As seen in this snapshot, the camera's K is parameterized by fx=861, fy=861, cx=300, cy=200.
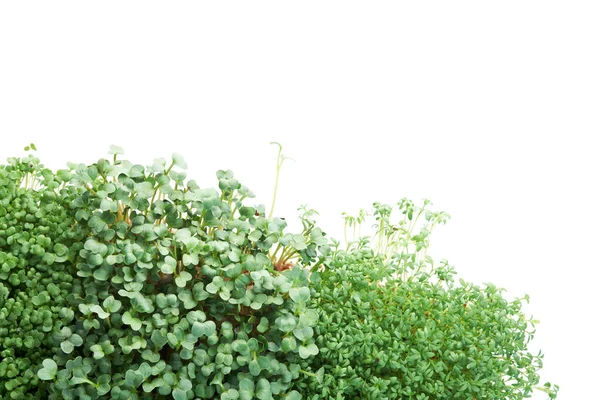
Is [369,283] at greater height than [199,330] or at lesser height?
greater


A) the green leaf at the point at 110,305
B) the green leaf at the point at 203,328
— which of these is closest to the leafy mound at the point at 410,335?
the green leaf at the point at 203,328

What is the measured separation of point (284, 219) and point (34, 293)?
28.5 inches

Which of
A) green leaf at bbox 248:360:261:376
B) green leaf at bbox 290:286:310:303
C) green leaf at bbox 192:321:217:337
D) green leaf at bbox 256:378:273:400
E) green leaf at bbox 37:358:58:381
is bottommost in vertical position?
green leaf at bbox 37:358:58:381

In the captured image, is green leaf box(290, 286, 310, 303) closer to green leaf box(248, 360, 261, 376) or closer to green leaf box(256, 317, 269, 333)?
green leaf box(256, 317, 269, 333)

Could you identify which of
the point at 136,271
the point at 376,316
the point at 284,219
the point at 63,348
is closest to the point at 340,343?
the point at 376,316

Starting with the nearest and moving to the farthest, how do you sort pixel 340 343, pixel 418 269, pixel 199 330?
pixel 199 330 → pixel 340 343 → pixel 418 269

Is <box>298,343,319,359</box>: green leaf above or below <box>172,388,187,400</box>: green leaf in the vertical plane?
above

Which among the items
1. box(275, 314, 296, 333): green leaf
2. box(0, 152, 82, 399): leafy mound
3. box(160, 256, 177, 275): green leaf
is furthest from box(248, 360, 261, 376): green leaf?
box(0, 152, 82, 399): leafy mound

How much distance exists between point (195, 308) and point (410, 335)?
63 centimetres

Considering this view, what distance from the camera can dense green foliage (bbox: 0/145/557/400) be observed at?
2.29m

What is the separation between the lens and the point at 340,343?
2410 mm

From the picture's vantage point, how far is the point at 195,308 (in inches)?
93.5

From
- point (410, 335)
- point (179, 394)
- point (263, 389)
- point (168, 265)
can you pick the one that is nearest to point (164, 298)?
point (168, 265)

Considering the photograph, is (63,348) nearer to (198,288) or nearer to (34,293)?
(34,293)
